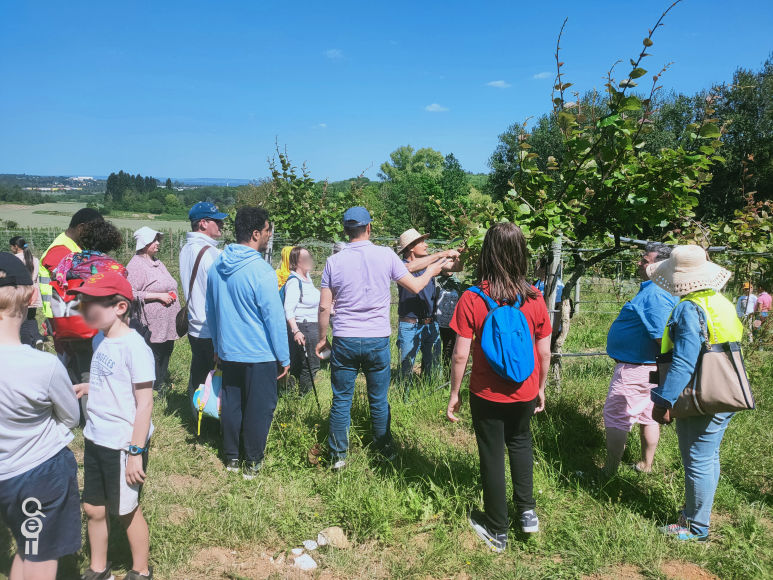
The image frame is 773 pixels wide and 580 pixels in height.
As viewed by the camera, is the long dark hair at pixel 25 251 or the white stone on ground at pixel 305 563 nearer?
the white stone on ground at pixel 305 563

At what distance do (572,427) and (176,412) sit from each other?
3.62 metres

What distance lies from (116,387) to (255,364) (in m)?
1.24

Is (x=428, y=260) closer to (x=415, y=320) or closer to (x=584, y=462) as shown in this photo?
(x=415, y=320)

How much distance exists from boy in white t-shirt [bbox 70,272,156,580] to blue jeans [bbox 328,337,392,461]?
53.2 inches

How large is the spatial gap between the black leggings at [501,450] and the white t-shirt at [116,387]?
1700 mm

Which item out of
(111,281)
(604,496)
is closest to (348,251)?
(111,281)

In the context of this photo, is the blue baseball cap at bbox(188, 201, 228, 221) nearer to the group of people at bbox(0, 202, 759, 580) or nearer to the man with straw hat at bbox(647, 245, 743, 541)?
the group of people at bbox(0, 202, 759, 580)

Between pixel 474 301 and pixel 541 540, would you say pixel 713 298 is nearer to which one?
pixel 474 301

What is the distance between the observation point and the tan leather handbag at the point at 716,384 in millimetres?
2480

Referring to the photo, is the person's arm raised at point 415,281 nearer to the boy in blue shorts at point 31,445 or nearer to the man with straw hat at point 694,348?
the man with straw hat at point 694,348

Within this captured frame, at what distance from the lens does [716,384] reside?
2500mm

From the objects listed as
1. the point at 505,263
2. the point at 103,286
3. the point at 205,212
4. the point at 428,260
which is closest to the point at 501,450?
the point at 505,263

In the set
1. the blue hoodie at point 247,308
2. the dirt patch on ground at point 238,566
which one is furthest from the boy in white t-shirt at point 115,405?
the blue hoodie at point 247,308

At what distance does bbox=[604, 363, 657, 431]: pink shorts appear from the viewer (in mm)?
3289
